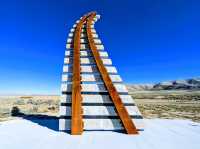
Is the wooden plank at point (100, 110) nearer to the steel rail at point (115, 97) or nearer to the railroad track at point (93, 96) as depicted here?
the railroad track at point (93, 96)

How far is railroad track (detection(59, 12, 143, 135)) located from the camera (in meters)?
4.99

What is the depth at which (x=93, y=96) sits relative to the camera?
17.8 ft

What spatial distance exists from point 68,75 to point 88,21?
108 inches

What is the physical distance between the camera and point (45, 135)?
4582 mm

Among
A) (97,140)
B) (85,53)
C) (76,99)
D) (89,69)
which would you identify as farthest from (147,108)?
(97,140)

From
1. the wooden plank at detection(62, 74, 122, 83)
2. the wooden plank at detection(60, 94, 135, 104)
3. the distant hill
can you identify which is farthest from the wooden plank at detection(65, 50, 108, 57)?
the distant hill

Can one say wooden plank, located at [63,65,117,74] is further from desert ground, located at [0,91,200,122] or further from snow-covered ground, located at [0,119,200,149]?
desert ground, located at [0,91,200,122]

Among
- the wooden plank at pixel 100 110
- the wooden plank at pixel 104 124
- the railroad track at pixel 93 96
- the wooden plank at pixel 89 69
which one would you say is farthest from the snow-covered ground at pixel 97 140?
the wooden plank at pixel 89 69

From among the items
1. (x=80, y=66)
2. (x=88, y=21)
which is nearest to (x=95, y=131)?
(x=80, y=66)

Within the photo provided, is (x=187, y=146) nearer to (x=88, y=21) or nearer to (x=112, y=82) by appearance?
(x=112, y=82)

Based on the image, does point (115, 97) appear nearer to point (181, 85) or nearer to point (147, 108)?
point (147, 108)

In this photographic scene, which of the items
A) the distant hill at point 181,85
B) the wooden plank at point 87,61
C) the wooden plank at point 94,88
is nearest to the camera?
the wooden plank at point 94,88

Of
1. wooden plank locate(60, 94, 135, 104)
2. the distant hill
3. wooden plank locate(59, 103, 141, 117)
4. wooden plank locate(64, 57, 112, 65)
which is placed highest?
the distant hill

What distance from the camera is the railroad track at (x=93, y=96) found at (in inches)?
196
